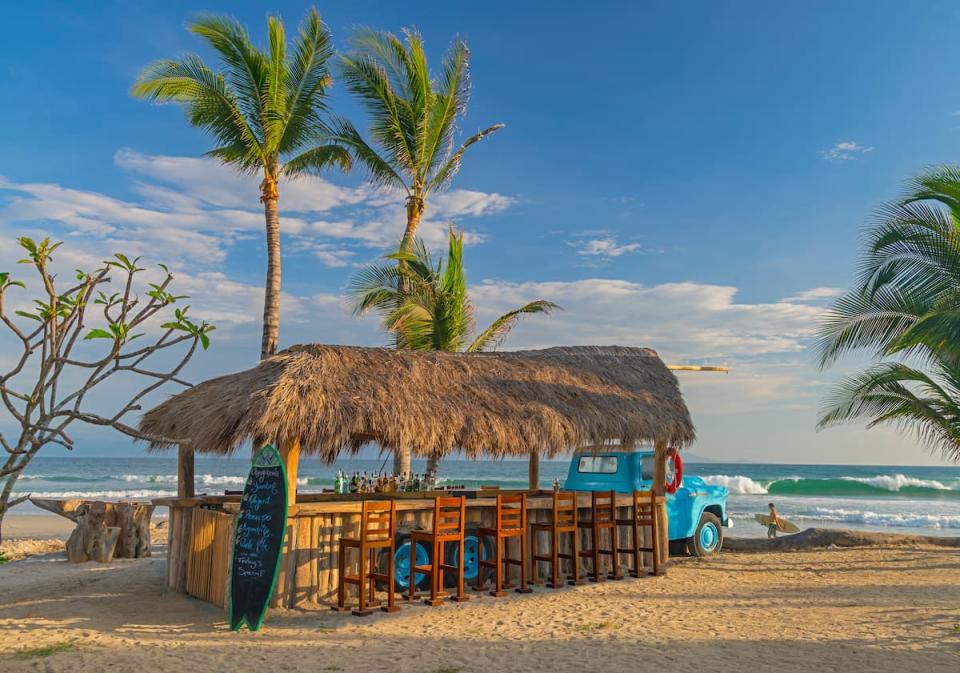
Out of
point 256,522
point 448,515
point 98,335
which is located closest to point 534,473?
point 448,515

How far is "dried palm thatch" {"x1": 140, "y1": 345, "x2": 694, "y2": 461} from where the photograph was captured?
8.53m

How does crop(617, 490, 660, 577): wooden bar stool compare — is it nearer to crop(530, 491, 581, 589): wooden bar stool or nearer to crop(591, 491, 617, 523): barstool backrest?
crop(591, 491, 617, 523): barstool backrest

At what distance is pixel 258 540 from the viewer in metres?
8.16

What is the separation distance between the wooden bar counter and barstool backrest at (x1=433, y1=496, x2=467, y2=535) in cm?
37

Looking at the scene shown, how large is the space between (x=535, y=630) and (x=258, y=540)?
305 centimetres

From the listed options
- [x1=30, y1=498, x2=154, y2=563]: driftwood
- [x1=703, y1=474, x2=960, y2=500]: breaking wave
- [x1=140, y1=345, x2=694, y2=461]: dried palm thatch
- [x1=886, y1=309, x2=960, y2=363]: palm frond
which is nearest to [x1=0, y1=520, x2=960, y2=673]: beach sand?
[x1=140, y1=345, x2=694, y2=461]: dried palm thatch

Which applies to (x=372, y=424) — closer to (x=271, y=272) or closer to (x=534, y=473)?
(x=534, y=473)

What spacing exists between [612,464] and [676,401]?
1.45 meters

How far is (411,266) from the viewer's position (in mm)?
16938

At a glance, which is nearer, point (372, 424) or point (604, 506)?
point (372, 424)

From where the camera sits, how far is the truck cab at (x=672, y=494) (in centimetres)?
1237

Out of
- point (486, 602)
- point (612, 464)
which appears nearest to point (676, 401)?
point (612, 464)

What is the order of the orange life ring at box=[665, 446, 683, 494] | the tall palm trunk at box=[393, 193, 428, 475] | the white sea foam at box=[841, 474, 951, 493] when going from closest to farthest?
the orange life ring at box=[665, 446, 683, 494], the tall palm trunk at box=[393, 193, 428, 475], the white sea foam at box=[841, 474, 951, 493]

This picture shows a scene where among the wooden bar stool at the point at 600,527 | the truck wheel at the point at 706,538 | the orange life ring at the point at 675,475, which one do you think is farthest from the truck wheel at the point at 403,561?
the truck wheel at the point at 706,538
